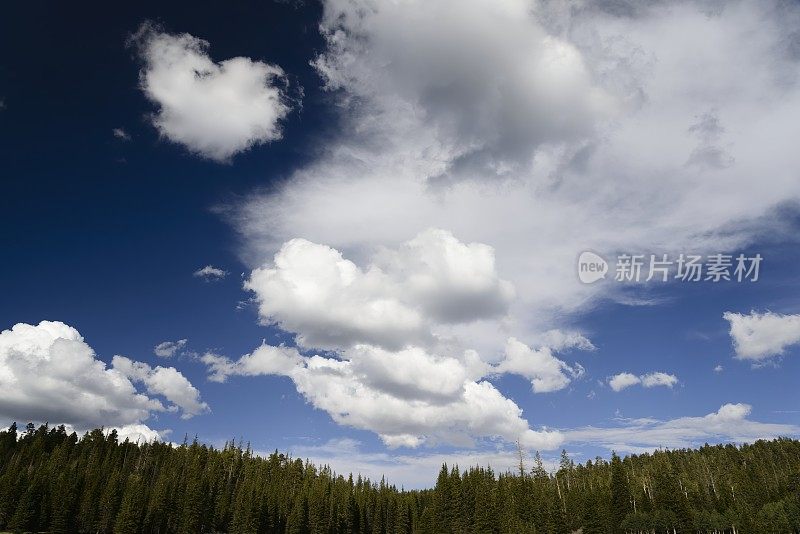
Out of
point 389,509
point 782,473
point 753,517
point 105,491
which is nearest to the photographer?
point 753,517

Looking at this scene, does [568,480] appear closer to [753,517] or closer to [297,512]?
[753,517]

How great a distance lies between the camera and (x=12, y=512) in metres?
122

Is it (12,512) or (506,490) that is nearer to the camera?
(12,512)

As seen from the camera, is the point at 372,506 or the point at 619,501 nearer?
the point at 619,501

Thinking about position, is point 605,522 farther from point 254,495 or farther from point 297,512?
point 254,495

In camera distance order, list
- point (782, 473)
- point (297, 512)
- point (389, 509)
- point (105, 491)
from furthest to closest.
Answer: point (782, 473) < point (389, 509) < point (297, 512) < point (105, 491)

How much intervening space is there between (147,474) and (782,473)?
230 m

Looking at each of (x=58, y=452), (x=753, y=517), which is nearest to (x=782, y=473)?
(x=753, y=517)

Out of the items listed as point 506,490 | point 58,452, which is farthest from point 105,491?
point 506,490

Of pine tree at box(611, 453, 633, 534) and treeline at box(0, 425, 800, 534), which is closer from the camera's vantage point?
treeline at box(0, 425, 800, 534)

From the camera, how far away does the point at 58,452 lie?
567ft

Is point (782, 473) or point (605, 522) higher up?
point (782, 473)

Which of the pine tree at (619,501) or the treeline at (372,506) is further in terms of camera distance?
the pine tree at (619,501)

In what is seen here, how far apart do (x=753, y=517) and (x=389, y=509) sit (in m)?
99.6
